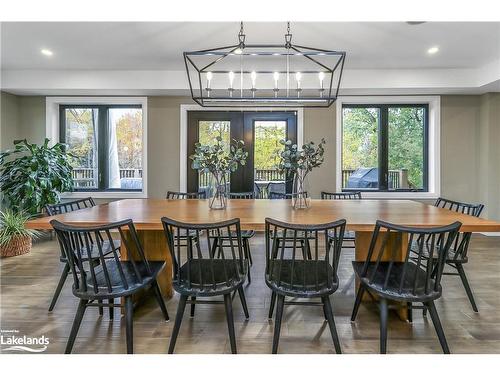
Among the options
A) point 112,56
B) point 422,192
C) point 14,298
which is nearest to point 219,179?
point 14,298

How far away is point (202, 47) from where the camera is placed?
155 inches

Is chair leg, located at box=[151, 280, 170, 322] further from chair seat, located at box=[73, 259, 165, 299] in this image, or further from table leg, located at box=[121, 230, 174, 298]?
table leg, located at box=[121, 230, 174, 298]

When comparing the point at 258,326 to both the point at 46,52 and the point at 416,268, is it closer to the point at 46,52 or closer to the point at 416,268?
the point at 416,268

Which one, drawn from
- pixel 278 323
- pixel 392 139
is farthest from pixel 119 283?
pixel 392 139

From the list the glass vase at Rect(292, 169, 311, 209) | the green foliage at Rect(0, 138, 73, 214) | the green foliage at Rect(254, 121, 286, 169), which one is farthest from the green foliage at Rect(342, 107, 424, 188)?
the green foliage at Rect(0, 138, 73, 214)

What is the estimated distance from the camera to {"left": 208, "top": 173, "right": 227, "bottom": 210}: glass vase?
281cm

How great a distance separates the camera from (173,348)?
1973 mm

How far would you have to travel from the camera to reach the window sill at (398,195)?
211 inches

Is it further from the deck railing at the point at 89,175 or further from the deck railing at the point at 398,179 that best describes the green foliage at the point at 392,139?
the deck railing at the point at 89,175

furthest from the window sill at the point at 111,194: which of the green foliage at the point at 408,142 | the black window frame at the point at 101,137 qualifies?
the green foliage at the point at 408,142

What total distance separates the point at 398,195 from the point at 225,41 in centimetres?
377

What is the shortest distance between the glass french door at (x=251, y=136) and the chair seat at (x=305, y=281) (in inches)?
134

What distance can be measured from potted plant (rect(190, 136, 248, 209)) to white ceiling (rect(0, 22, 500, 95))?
1468 millimetres

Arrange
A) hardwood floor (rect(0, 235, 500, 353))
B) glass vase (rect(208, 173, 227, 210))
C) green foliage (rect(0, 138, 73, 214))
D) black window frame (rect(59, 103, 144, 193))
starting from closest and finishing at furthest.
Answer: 1. hardwood floor (rect(0, 235, 500, 353))
2. glass vase (rect(208, 173, 227, 210))
3. green foliage (rect(0, 138, 73, 214))
4. black window frame (rect(59, 103, 144, 193))
